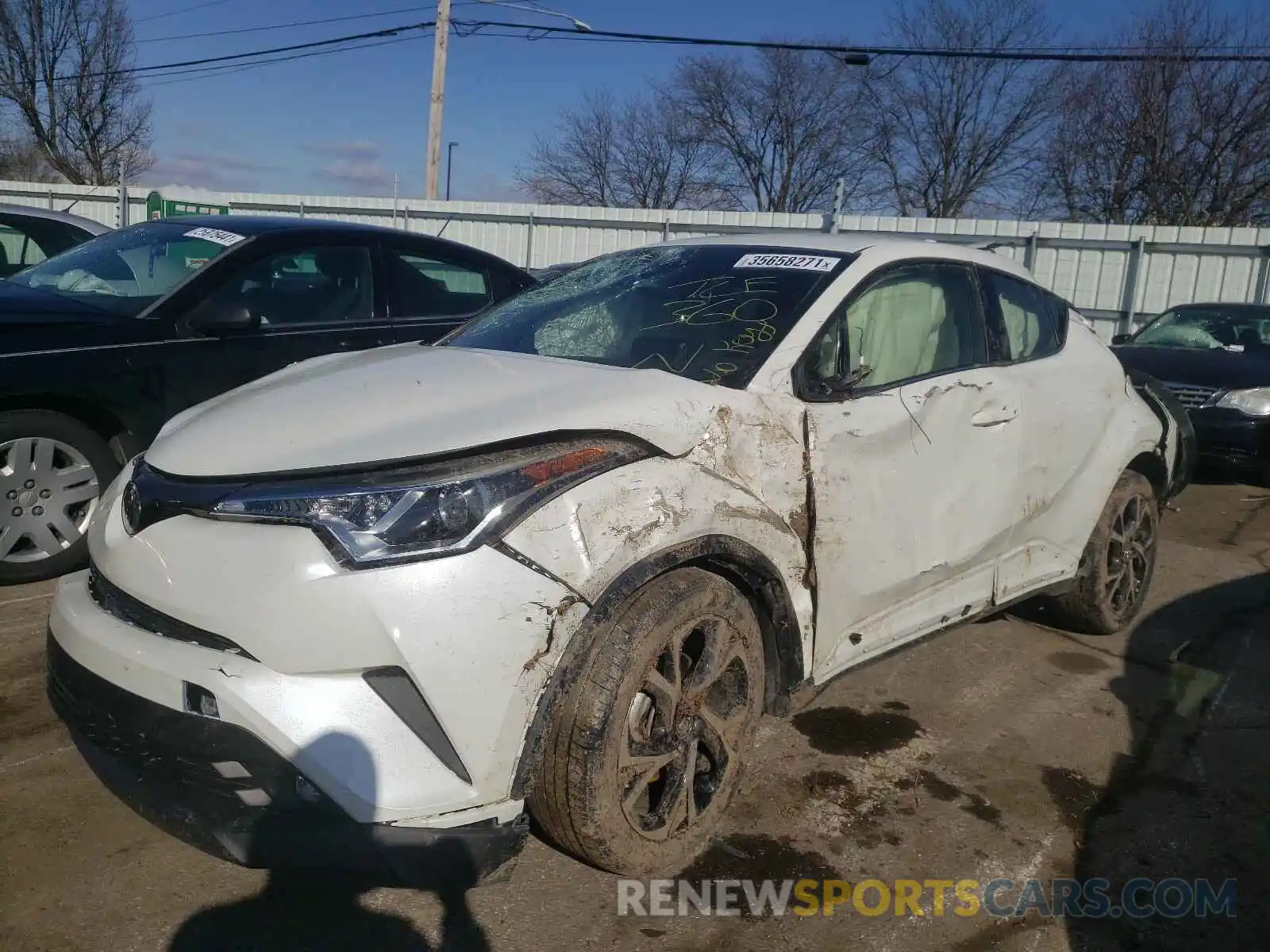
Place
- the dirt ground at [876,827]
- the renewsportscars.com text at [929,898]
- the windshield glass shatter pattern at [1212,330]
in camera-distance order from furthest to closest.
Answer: the windshield glass shatter pattern at [1212,330] → the renewsportscars.com text at [929,898] → the dirt ground at [876,827]

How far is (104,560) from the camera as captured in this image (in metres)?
2.48

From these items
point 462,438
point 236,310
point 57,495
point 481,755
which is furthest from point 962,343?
point 57,495

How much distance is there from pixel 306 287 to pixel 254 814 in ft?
11.7

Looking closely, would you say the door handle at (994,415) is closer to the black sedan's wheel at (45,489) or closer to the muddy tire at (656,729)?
the muddy tire at (656,729)

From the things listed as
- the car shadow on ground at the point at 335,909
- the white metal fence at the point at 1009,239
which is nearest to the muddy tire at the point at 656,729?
the car shadow on ground at the point at 335,909

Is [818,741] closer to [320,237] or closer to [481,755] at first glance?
[481,755]

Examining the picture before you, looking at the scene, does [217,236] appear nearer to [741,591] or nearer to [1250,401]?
[741,591]

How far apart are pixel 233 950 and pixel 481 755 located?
29.8 inches

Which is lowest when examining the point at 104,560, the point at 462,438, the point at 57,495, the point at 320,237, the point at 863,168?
the point at 57,495

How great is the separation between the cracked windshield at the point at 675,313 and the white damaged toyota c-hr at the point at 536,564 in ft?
0.05

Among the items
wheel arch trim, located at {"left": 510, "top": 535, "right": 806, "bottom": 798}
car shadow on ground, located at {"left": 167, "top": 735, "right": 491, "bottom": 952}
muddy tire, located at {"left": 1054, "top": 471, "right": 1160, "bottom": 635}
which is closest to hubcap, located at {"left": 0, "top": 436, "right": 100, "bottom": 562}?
car shadow on ground, located at {"left": 167, "top": 735, "right": 491, "bottom": 952}

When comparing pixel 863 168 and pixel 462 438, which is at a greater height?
pixel 863 168

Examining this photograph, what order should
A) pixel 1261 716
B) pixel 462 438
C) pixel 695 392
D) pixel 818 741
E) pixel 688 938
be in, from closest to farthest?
1. pixel 462 438
2. pixel 688 938
3. pixel 695 392
4. pixel 818 741
5. pixel 1261 716

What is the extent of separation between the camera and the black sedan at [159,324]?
167 inches
